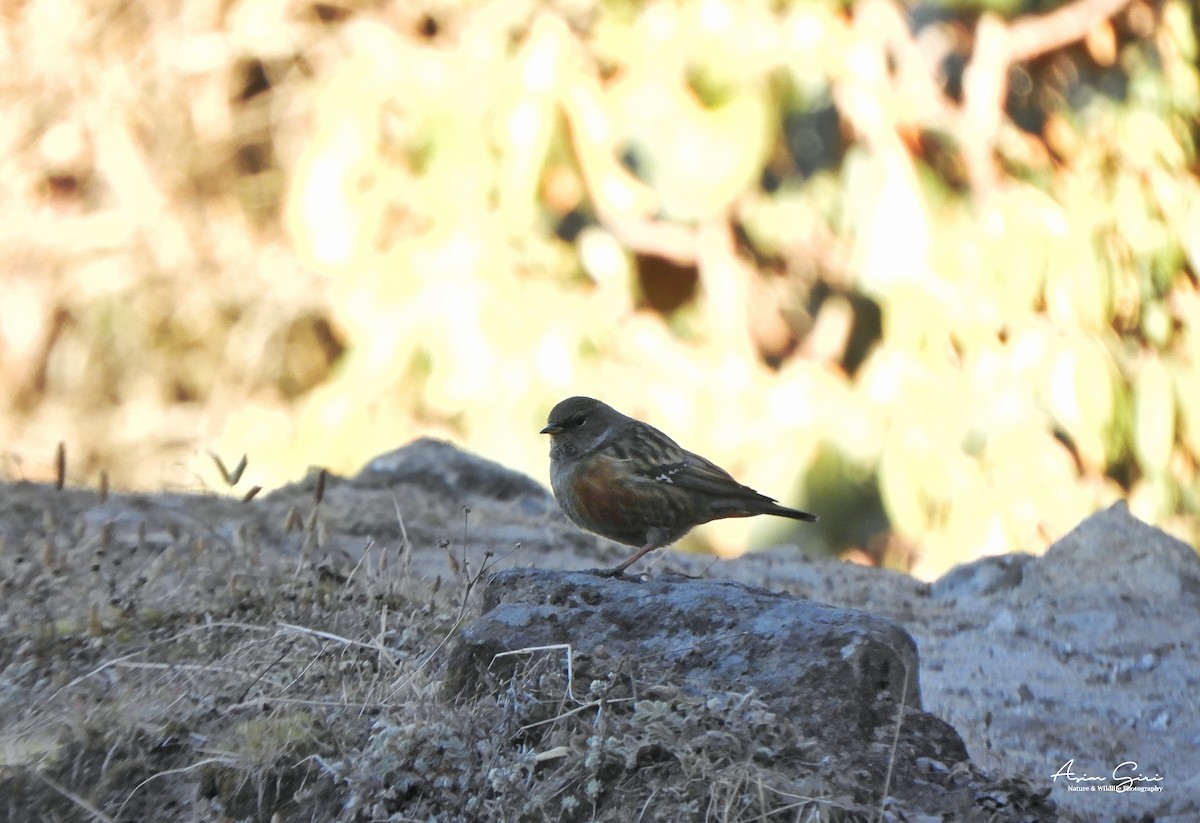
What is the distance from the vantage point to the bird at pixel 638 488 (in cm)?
431

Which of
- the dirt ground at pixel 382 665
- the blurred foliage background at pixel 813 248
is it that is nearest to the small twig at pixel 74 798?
the dirt ground at pixel 382 665

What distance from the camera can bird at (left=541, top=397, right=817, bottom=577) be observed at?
Result: 4309mm

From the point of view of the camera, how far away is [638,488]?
14.1 ft

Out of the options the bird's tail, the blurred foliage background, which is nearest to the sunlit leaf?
the blurred foliage background

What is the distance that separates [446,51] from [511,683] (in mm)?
5970

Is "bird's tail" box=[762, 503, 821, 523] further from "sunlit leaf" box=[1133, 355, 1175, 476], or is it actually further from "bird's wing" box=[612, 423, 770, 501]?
"sunlit leaf" box=[1133, 355, 1175, 476]

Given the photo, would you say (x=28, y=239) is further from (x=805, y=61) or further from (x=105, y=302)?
(x=805, y=61)

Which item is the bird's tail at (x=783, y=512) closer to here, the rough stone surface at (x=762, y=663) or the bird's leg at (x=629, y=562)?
the bird's leg at (x=629, y=562)

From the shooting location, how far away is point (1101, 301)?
7516 millimetres

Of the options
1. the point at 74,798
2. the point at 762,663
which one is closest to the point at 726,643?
the point at 762,663

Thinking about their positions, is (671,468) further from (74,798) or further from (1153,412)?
(1153,412)

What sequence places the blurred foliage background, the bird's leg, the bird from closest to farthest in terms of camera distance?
the bird's leg < the bird < the blurred foliage background

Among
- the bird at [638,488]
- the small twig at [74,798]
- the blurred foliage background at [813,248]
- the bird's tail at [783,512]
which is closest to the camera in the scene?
the small twig at [74,798]

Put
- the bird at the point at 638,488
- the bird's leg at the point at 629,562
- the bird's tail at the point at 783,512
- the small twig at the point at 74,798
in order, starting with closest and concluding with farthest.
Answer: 1. the small twig at the point at 74,798
2. the bird's leg at the point at 629,562
3. the bird at the point at 638,488
4. the bird's tail at the point at 783,512
